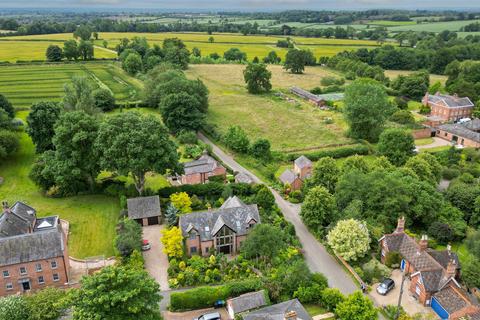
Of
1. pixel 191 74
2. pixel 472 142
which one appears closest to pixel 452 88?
pixel 472 142

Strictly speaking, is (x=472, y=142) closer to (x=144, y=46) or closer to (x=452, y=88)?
(x=452, y=88)

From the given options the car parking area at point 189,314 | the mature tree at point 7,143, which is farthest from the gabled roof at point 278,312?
the mature tree at point 7,143

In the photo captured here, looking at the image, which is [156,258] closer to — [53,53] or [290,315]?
[290,315]

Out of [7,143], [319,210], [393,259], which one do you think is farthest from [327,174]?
[7,143]

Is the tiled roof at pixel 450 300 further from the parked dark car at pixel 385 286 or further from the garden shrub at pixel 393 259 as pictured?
the garden shrub at pixel 393 259

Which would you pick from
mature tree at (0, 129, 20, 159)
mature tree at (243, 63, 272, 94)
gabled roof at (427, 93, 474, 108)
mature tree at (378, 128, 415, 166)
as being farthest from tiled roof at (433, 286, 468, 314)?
mature tree at (243, 63, 272, 94)
